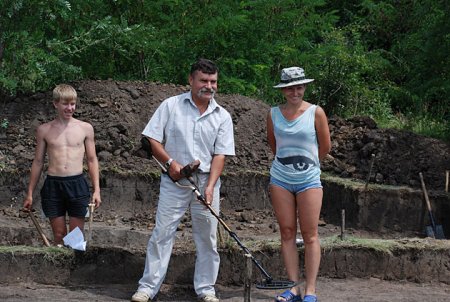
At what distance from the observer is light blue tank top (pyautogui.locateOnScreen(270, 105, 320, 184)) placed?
26.8 feet

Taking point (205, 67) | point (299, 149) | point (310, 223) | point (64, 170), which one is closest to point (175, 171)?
point (205, 67)

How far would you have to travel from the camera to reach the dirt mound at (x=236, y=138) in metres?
13.5

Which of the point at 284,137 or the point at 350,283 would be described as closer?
→ the point at 284,137

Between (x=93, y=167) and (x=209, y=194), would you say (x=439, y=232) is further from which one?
(x=93, y=167)

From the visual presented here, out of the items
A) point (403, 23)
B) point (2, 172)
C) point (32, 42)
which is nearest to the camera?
point (2, 172)

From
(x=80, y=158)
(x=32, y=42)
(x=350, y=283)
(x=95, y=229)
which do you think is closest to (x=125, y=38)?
(x=32, y=42)

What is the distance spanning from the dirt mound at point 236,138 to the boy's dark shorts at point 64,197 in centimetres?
379

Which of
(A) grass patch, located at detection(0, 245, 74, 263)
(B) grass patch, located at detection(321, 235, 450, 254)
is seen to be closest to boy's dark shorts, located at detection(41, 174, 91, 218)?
(A) grass patch, located at detection(0, 245, 74, 263)

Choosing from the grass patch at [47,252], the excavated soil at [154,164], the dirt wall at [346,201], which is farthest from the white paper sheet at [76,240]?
the dirt wall at [346,201]

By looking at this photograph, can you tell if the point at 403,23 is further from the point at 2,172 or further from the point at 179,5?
the point at 2,172

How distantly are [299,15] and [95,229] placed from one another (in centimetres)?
733

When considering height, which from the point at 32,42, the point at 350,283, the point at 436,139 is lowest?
the point at 350,283

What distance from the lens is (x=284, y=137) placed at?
8.21 m

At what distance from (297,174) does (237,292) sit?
139cm
